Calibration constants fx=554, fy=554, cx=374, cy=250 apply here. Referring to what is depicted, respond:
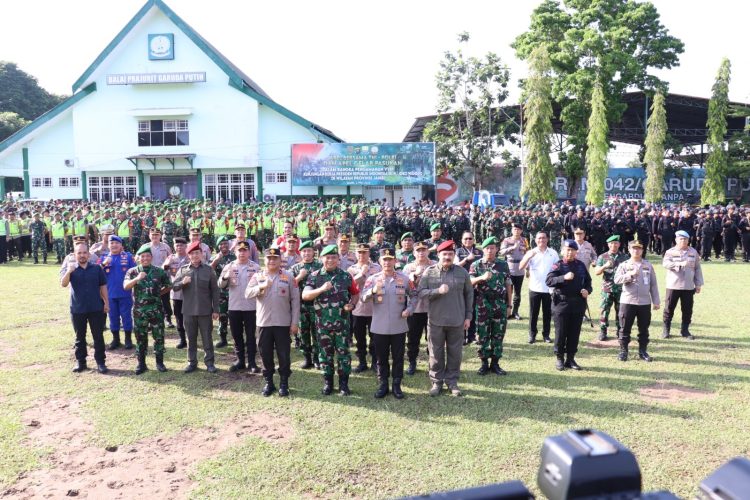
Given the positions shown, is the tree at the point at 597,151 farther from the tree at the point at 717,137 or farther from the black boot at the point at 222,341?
the black boot at the point at 222,341

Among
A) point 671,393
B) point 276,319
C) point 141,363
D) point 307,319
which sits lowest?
point 671,393

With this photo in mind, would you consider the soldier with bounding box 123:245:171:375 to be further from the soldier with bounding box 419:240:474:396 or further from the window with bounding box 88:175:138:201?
the window with bounding box 88:175:138:201

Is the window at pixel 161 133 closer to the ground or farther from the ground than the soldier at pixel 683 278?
farther from the ground

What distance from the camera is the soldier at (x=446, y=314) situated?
6527mm

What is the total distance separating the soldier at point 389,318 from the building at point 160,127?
26307 millimetres

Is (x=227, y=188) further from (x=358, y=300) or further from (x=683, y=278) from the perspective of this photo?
(x=683, y=278)

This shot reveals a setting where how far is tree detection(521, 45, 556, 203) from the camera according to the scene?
29016mm

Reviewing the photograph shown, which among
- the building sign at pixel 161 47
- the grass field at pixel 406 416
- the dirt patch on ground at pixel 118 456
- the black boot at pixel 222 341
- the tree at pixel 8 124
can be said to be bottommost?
the dirt patch on ground at pixel 118 456

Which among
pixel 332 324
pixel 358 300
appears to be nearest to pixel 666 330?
pixel 358 300

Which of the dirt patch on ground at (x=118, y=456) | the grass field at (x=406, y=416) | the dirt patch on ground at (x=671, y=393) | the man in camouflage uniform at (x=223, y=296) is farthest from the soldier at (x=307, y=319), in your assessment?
the dirt patch on ground at (x=671, y=393)

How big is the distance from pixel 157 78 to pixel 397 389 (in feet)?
100

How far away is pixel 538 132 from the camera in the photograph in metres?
29.3

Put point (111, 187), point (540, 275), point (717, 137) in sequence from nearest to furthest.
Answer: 1. point (540, 275)
2. point (717, 137)
3. point (111, 187)

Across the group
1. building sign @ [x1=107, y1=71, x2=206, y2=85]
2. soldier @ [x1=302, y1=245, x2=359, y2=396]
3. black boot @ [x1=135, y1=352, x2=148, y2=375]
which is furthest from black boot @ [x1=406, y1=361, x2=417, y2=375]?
building sign @ [x1=107, y1=71, x2=206, y2=85]
